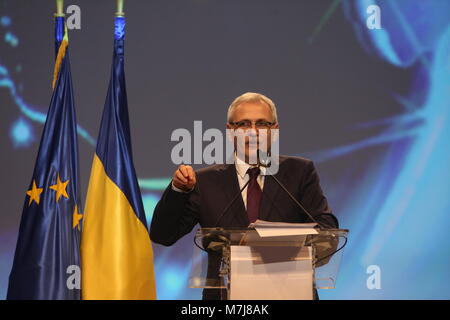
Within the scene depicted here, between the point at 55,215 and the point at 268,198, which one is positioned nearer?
the point at 268,198

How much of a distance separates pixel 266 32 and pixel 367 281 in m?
1.96

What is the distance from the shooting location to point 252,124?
9.94 ft

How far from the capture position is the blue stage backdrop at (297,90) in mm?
4332

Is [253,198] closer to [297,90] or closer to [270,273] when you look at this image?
[270,273]

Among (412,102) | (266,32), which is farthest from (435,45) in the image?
(266,32)

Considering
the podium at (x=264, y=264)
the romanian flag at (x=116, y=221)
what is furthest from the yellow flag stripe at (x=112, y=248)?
the podium at (x=264, y=264)

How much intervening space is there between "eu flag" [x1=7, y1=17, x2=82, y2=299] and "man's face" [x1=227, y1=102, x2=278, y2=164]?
933 mm

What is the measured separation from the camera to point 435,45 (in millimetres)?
4480

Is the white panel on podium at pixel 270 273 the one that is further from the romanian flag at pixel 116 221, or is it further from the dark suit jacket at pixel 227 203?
the romanian flag at pixel 116 221

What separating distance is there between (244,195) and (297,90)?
1669mm

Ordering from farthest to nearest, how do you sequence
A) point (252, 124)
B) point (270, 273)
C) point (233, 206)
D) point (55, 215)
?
1. point (55, 215)
2. point (252, 124)
3. point (233, 206)
4. point (270, 273)

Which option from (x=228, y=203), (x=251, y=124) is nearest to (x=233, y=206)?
(x=228, y=203)
